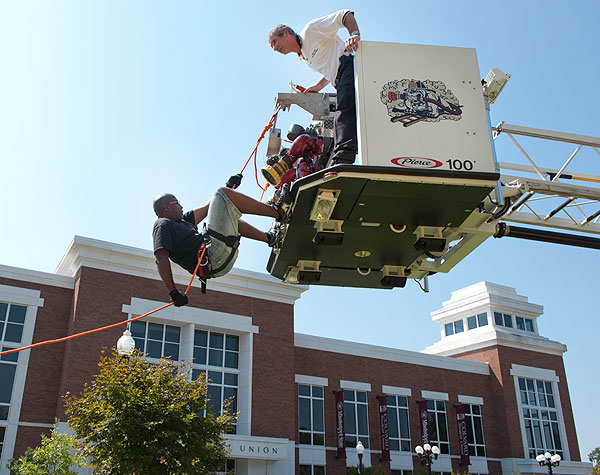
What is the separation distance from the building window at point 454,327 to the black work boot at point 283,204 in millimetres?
37246

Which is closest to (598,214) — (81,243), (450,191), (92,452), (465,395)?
(450,191)

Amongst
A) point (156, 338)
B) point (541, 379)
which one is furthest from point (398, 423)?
point (156, 338)

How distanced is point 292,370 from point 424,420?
9456mm

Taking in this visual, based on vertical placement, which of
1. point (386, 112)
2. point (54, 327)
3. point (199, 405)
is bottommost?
point (199, 405)

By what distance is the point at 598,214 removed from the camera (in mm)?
10609

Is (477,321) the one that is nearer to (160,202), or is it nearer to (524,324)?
(524,324)

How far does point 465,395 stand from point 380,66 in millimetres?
33123

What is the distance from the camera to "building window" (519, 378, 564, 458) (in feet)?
120

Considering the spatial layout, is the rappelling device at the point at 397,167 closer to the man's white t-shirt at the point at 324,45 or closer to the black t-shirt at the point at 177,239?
Result: the man's white t-shirt at the point at 324,45

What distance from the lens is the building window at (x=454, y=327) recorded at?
41969mm

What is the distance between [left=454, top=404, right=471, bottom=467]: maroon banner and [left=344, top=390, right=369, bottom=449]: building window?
635 cm

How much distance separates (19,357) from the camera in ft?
76.7

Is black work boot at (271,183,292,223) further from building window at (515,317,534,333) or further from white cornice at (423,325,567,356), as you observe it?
building window at (515,317,534,333)

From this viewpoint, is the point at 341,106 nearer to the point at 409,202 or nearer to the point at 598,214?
the point at 409,202
